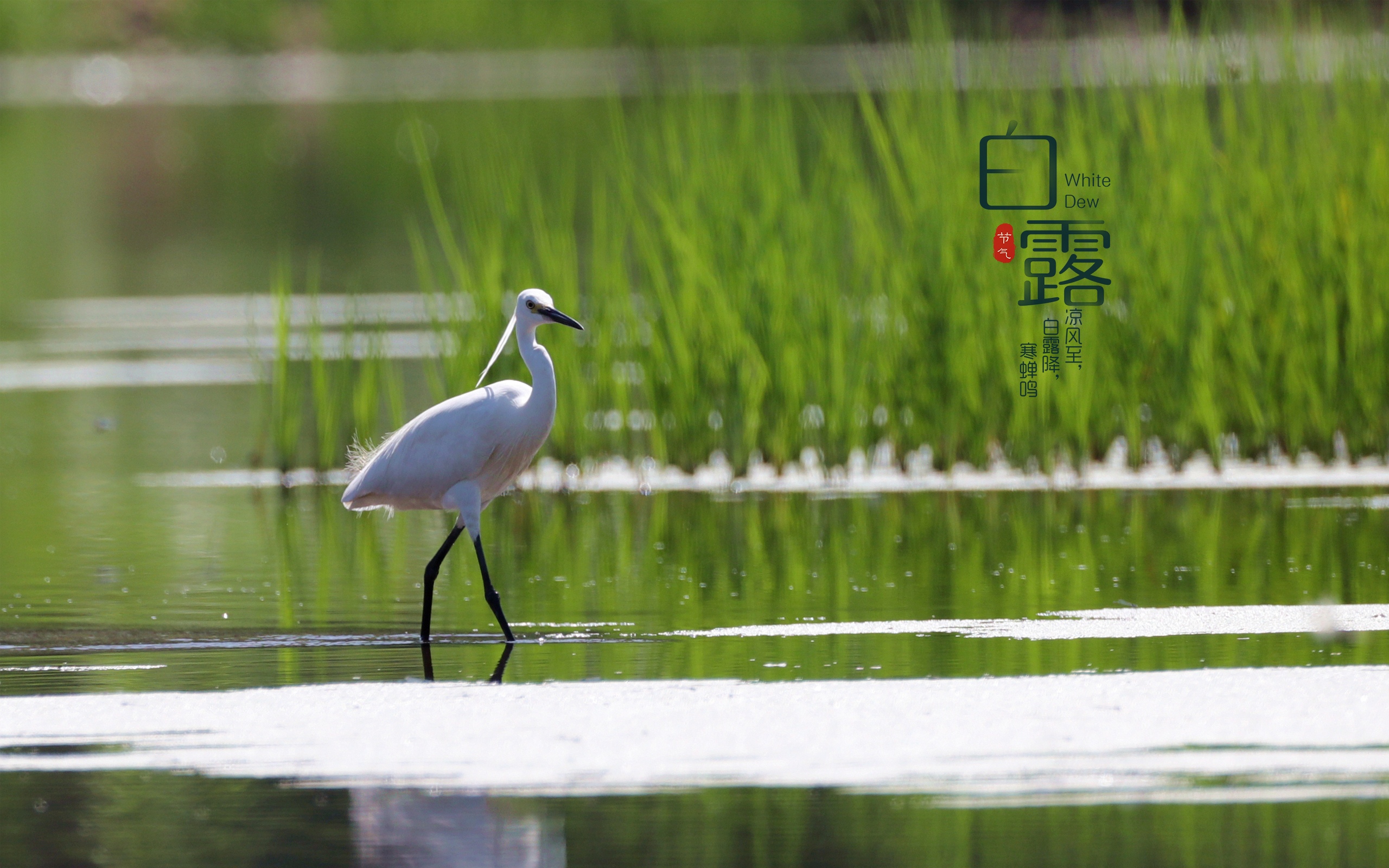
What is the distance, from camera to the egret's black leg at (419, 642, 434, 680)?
6582mm

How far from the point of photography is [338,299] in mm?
18422

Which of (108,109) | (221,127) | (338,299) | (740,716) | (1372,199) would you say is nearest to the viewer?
(740,716)

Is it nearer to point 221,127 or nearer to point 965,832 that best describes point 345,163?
point 221,127

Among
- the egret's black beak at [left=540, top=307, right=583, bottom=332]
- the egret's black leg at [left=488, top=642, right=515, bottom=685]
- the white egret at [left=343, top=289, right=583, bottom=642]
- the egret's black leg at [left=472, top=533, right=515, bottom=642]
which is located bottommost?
the egret's black leg at [left=488, top=642, right=515, bottom=685]

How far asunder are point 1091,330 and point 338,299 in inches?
375

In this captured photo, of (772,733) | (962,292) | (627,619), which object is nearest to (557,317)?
(627,619)

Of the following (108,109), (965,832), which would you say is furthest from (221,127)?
(965,832)

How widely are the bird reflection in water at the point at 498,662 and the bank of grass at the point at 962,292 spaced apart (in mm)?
3346

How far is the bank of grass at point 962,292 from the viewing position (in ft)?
33.3

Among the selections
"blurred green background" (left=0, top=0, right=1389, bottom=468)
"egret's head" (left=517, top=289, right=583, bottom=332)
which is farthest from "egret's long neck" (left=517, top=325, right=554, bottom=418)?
"blurred green background" (left=0, top=0, right=1389, bottom=468)

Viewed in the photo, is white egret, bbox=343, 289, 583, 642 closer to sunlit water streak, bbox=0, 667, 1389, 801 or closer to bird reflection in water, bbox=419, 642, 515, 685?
bird reflection in water, bbox=419, 642, 515, 685

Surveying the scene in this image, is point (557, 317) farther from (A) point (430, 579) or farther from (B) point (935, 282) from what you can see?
(B) point (935, 282)

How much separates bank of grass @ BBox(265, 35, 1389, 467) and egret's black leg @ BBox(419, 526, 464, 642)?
9.84ft

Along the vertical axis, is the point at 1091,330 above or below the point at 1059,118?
below
